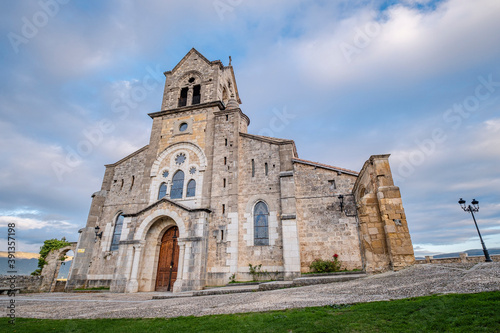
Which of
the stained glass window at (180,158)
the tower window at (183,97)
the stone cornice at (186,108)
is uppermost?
the tower window at (183,97)

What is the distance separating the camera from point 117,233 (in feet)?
60.7

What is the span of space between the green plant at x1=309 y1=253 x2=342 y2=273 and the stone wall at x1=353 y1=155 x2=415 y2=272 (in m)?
5.12

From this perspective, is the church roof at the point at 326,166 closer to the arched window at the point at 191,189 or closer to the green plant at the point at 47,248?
the arched window at the point at 191,189

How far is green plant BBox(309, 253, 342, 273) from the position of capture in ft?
46.1

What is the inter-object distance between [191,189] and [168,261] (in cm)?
491

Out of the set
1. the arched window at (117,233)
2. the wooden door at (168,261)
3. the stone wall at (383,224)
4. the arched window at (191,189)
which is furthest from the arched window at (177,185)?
the stone wall at (383,224)

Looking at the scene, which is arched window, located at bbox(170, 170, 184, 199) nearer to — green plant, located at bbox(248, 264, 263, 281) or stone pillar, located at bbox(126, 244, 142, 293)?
stone pillar, located at bbox(126, 244, 142, 293)

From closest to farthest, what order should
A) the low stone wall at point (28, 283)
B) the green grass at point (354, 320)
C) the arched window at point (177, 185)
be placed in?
the green grass at point (354, 320), the low stone wall at point (28, 283), the arched window at point (177, 185)

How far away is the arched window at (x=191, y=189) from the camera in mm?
17812

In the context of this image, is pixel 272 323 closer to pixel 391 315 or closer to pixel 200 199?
pixel 391 315

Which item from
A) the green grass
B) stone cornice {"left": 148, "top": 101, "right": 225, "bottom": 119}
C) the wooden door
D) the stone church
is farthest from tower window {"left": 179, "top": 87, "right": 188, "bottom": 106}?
the green grass

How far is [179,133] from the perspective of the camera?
20.0m

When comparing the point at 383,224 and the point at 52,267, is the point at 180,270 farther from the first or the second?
the point at 52,267

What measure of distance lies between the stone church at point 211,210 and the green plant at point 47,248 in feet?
9.39
